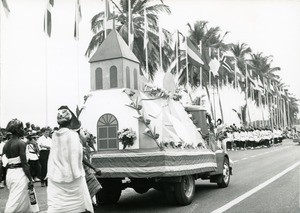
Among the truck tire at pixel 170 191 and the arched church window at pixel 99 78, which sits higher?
the arched church window at pixel 99 78

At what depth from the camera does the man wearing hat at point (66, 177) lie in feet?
19.5

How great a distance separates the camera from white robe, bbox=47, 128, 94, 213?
5.94 metres

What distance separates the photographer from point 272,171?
16.0m

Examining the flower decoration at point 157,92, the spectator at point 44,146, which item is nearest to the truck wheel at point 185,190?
the flower decoration at point 157,92

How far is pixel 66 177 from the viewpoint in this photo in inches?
234

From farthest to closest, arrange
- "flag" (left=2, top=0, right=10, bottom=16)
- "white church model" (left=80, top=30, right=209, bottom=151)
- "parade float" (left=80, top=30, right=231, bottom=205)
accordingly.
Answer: "flag" (left=2, top=0, right=10, bottom=16), "white church model" (left=80, top=30, right=209, bottom=151), "parade float" (left=80, top=30, right=231, bottom=205)

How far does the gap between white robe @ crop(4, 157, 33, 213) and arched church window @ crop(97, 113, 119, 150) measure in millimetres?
3228

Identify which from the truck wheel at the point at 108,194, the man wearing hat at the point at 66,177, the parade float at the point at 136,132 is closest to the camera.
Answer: the man wearing hat at the point at 66,177

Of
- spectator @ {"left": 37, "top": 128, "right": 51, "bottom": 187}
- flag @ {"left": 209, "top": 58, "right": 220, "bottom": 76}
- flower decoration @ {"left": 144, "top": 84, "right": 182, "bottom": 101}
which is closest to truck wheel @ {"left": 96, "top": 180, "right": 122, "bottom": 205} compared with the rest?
flower decoration @ {"left": 144, "top": 84, "right": 182, "bottom": 101}

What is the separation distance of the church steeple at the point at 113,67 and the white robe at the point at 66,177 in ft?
14.1

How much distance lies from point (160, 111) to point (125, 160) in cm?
162

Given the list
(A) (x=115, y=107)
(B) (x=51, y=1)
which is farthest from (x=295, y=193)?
(B) (x=51, y=1)

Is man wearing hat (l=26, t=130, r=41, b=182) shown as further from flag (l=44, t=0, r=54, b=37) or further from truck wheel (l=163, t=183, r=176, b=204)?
truck wheel (l=163, t=183, r=176, b=204)

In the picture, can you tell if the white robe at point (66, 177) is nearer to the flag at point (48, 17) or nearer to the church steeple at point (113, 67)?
the church steeple at point (113, 67)
